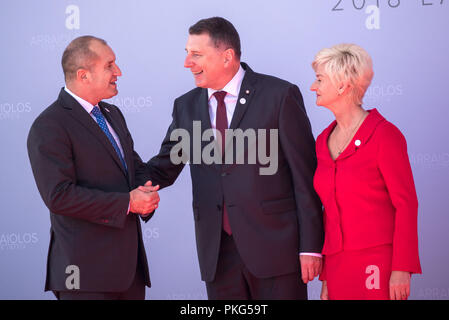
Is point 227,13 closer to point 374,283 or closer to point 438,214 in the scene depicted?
point 438,214

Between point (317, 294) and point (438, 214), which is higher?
point (438, 214)

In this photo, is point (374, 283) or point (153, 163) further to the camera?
point (153, 163)

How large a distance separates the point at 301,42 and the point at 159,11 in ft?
3.35

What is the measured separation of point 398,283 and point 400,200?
33cm

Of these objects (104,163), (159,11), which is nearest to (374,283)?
(104,163)

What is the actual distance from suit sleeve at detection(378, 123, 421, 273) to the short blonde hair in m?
0.29

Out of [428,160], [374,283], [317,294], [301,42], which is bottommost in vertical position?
[317,294]

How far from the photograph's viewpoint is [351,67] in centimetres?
268

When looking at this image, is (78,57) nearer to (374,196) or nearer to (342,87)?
(342,87)

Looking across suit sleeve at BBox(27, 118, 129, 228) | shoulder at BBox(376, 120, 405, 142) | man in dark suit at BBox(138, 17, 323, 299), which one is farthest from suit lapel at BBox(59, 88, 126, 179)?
shoulder at BBox(376, 120, 405, 142)

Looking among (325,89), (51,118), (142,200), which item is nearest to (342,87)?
(325,89)

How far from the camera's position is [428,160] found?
4.22m

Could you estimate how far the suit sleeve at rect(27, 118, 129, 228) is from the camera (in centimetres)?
259

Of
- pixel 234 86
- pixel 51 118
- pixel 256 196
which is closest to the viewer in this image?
pixel 51 118
